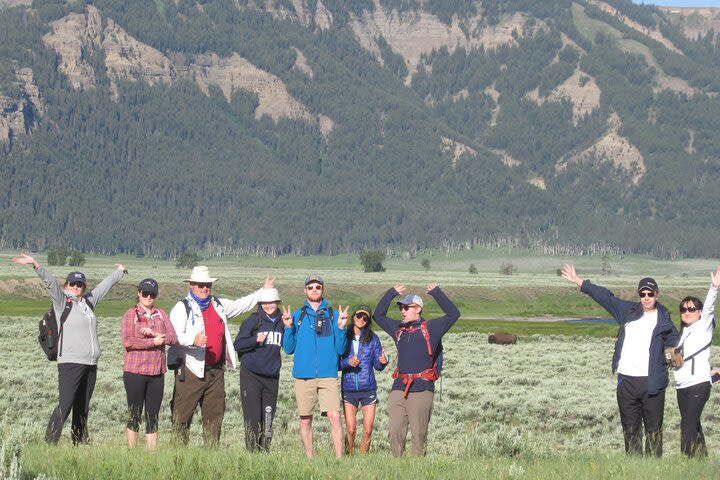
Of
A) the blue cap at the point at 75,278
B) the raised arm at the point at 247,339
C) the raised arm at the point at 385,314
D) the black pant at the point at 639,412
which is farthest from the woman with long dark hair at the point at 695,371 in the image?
the blue cap at the point at 75,278

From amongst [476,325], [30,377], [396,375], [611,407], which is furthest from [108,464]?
[476,325]

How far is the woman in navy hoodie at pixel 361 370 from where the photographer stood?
17203mm

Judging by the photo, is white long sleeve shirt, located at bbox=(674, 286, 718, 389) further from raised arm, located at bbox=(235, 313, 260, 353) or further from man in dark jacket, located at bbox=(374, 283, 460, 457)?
raised arm, located at bbox=(235, 313, 260, 353)

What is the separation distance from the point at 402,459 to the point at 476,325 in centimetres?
5731

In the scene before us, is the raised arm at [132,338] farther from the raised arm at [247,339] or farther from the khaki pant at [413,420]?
the khaki pant at [413,420]

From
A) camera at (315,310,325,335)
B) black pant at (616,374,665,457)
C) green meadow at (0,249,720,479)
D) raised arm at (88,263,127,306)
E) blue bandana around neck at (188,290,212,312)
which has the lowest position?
green meadow at (0,249,720,479)

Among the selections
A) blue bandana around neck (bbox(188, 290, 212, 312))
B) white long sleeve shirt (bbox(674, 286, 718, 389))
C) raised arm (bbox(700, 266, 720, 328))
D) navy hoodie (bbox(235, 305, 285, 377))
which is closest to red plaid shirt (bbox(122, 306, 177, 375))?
blue bandana around neck (bbox(188, 290, 212, 312))

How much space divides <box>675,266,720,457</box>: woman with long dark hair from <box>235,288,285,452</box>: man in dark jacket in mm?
5071

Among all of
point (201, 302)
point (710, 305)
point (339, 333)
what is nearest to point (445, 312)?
point (339, 333)

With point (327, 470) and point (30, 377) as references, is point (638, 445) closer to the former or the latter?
point (327, 470)

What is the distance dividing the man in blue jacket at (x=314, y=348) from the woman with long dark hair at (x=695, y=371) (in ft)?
13.9

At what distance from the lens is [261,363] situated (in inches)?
659

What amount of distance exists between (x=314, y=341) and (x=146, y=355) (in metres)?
2.10

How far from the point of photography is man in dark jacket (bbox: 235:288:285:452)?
16719mm
